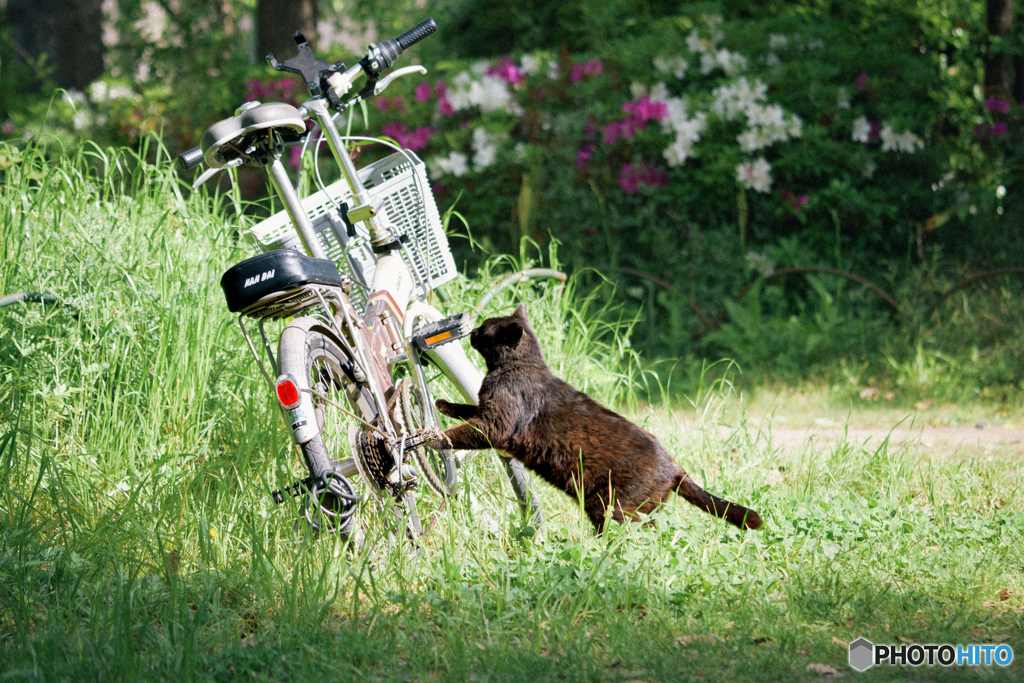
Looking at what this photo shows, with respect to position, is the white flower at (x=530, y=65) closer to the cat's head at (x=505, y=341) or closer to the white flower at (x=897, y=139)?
the white flower at (x=897, y=139)

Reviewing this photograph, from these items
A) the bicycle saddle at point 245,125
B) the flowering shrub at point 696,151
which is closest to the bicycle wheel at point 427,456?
the bicycle saddle at point 245,125

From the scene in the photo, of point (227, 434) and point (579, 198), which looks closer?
point (227, 434)

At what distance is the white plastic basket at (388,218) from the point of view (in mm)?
3023

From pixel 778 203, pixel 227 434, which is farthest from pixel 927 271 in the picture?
pixel 227 434

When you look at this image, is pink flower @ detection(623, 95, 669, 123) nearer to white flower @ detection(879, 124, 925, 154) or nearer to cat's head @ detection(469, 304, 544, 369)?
white flower @ detection(879, 124, 925, 154)

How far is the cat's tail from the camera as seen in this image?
2.60 metres

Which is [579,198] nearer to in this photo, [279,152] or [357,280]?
[357,280]

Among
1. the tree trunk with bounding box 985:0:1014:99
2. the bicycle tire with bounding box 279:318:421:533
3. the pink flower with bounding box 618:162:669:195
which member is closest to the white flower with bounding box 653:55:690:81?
the pink flower with bounding box 618:162:669:195

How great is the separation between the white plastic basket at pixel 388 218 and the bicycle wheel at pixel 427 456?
477 mm

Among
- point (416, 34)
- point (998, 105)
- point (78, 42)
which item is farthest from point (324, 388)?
point (78, 42)

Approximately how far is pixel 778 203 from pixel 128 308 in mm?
5000

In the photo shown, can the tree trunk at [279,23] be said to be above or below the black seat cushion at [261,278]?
above

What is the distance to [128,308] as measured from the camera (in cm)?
338

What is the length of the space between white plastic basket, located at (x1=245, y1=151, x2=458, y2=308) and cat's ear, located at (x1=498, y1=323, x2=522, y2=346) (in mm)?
397
